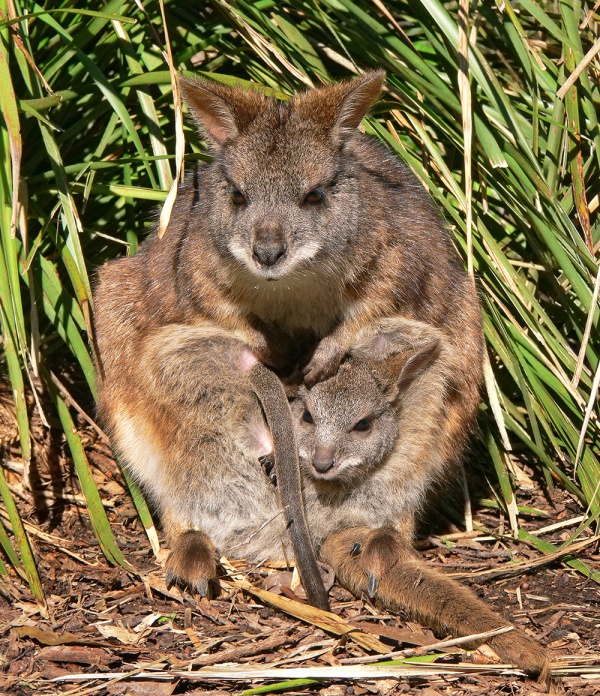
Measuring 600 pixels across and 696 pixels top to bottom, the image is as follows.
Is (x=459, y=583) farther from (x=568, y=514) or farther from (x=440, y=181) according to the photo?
(x=440, y=181)

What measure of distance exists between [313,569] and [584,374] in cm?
164

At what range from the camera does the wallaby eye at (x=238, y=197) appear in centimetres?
397

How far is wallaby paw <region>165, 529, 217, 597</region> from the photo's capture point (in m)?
4.00

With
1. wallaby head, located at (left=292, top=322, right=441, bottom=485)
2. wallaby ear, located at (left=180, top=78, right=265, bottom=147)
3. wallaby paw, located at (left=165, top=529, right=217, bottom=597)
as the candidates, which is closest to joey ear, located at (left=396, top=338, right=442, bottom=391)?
wallaby head, located at (left=292, top=322, right=441, bottom=485)

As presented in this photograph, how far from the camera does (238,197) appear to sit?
13.1 ft

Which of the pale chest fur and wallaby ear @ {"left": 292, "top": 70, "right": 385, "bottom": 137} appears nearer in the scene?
wallaby ear @ {"left": 292, "top": 70, "right": 385, "bottom": 137}

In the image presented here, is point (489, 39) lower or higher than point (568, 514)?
higher

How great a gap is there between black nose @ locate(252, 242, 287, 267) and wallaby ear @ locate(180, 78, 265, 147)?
0.63 meters

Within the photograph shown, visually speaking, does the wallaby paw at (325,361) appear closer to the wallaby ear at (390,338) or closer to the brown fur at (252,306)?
the brown fur at (252,306)

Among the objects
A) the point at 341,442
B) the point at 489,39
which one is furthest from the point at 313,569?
the point at 489,39

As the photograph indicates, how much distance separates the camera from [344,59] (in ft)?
16.5

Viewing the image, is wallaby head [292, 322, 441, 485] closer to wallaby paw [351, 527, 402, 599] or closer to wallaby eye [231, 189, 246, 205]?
wallaby paw [351, 527, 402, 599]

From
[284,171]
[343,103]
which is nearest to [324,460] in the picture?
[284,171]

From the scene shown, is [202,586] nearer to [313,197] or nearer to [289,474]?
[289,474]
